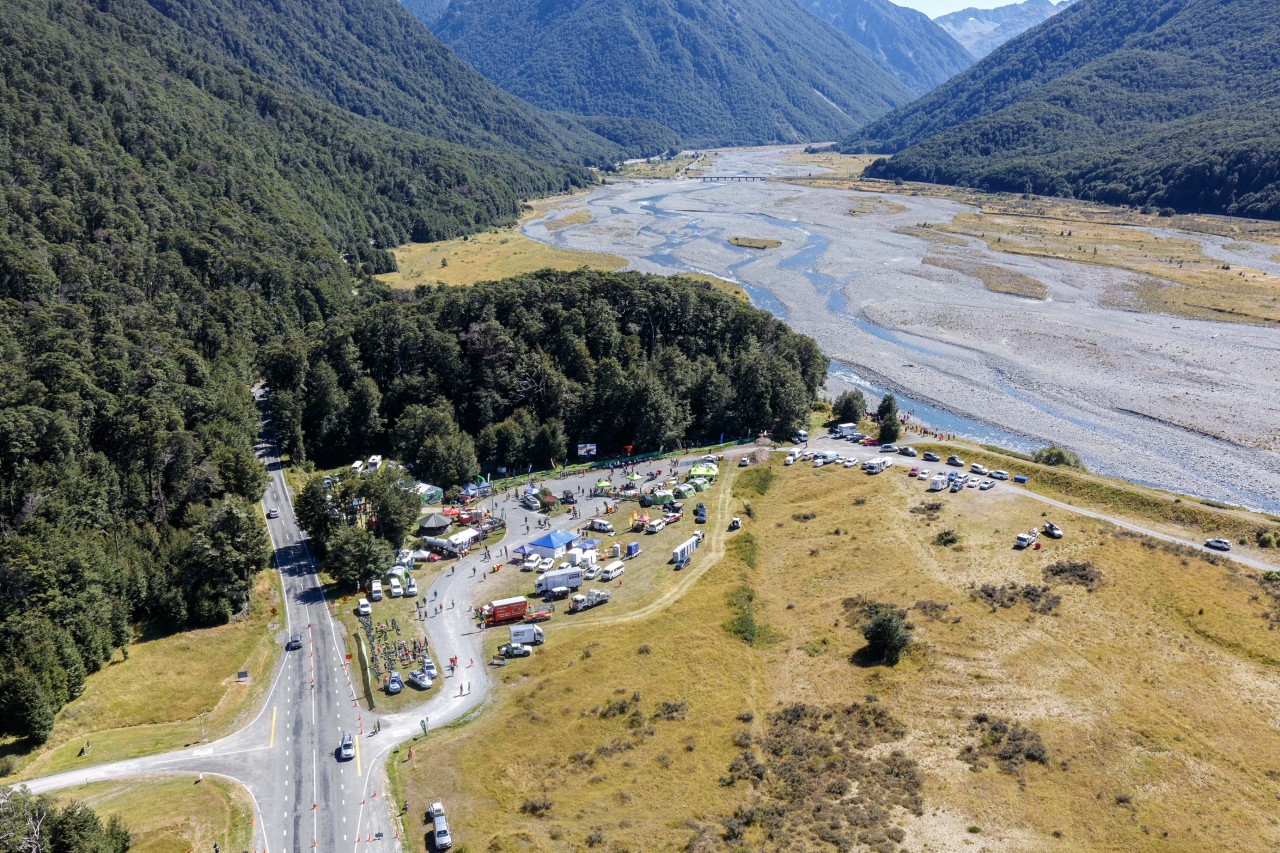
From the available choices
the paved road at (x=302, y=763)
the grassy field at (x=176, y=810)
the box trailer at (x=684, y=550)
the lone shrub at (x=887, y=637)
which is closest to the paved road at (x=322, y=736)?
the paved road at (x=302, y=763)

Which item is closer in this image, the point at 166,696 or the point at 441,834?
the point at 441,834

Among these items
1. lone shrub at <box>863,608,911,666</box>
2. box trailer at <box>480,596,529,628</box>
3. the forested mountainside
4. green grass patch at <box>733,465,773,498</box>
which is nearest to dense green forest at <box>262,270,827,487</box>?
the forested mountainside

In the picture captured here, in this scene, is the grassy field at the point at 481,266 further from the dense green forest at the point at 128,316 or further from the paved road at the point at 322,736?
the paved road at the point at 322,736

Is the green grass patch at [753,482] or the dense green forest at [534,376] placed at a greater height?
the dense green forest at [534,376]

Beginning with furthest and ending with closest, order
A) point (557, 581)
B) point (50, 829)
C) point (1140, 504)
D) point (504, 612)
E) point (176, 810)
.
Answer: point (1140, 504)
point (557, 581)
point (504, 612)
point (176, 810)
point (50, 829)

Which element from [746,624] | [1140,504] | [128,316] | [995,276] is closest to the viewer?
[746,624]

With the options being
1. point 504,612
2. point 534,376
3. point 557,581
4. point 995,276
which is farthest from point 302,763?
point 995,276

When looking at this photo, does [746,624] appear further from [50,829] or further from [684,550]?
[50,829]

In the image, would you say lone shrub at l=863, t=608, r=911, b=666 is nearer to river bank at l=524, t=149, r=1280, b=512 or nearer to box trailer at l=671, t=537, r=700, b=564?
box trailer at l=671, t=537, r=700, b=564
